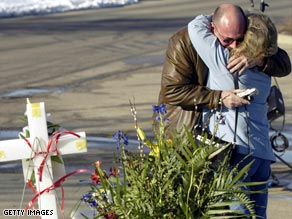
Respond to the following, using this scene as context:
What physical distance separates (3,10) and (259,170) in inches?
927

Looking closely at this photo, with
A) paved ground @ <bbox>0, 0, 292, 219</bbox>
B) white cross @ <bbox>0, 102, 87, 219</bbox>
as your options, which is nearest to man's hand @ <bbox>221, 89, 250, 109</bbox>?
white cross @ <bbox>0, 102, 87, 219</bbox>

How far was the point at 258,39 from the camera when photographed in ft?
17.1

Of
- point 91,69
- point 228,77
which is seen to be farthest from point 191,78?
point 91,69

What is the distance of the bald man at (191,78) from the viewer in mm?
5336

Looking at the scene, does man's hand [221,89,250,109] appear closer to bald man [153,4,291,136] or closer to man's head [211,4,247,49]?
bald man [153,4,291,136]

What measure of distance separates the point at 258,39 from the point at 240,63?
0.17 metres

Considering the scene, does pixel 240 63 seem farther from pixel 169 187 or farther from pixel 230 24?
pixel 169 187

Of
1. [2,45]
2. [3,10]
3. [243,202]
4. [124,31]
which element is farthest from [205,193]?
[3,10]

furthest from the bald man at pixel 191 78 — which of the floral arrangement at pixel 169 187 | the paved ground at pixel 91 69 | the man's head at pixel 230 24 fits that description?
the paved ground at pixel 91 69

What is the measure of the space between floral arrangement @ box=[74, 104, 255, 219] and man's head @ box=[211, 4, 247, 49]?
2.27ft

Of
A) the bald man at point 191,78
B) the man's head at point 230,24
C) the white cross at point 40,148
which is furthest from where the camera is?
the bald man at point 191,78

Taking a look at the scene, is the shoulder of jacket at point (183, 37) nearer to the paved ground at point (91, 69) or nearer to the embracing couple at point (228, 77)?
the embracing couple at point (228, 77)

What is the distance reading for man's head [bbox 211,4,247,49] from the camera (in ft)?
17.1

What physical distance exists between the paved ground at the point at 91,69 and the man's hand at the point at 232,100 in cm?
229
